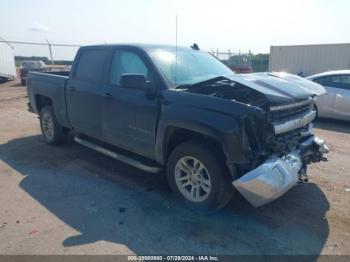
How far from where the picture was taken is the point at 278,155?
357 cm

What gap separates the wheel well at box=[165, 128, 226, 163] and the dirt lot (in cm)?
71

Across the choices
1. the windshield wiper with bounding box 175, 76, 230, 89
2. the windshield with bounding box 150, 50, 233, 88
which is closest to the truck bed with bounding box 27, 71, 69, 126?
the windshield with bounding box 150, 50, 233, 88

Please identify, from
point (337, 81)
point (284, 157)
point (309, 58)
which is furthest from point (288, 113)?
point (309, 58)

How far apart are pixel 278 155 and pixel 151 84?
1736 mm

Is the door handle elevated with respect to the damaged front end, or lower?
elevated

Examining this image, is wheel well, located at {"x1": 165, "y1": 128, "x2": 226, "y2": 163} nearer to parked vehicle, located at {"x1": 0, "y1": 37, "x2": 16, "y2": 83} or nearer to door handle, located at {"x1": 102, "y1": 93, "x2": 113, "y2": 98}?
door handle, located at {"x1": 102, "y1": 93, "x2": 113, "y2": 98}

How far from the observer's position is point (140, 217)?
376cm

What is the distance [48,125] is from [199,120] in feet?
13.6

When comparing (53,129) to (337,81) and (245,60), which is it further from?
(245,60)

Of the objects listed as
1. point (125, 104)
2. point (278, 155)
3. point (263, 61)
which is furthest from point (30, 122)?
point (263, 61)

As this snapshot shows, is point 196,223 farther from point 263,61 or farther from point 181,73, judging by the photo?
point 263,61

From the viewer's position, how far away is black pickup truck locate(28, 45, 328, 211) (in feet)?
11.0

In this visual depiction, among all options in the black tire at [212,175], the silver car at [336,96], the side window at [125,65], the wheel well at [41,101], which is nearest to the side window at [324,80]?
the silver car at [336,96]

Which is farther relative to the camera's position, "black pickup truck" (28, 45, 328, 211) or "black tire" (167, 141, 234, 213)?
"black tire" (167, 141, 234, 213)
